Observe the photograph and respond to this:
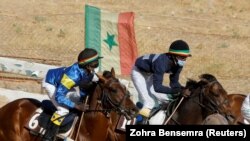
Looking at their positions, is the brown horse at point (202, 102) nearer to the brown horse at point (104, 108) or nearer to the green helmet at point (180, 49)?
the green helmet at point (180, 49)

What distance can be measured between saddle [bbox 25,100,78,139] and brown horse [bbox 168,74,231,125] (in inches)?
55.5

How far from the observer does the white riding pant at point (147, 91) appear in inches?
382

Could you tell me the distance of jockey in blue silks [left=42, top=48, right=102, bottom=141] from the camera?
8.88 m

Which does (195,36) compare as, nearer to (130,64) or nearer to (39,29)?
(39,29)

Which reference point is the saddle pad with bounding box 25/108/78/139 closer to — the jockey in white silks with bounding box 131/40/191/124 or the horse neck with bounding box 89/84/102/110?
the horse neck with bounding box 89/84/102/110

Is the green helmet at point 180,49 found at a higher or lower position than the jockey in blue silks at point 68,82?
higher

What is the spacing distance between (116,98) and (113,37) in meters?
5.92

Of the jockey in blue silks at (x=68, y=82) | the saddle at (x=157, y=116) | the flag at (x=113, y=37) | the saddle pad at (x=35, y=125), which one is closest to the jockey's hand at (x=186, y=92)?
the saddle at (x=157, y=116)

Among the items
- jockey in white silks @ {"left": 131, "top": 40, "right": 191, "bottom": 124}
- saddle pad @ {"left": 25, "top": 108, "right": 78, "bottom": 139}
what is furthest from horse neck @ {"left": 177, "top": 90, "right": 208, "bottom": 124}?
saddle pad @ {"left": 25, "top": 108, "right": 78, "bottom": 139}

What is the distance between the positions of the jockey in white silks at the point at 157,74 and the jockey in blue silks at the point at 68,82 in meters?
0.89

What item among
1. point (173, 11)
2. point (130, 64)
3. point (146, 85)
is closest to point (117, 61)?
point (130, 64)

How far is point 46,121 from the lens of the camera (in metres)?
9.45

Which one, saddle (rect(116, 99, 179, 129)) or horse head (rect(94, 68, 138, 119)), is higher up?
horse head (rect(94, 68, 138, 119))

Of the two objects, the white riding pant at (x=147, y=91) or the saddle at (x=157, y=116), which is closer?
the saddle at (x=157, y=116)
